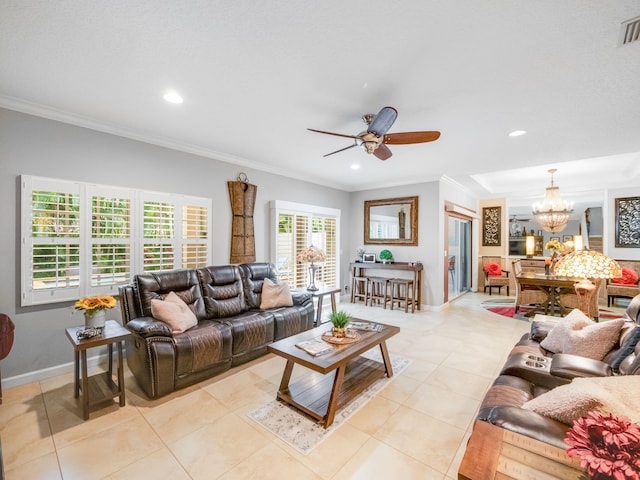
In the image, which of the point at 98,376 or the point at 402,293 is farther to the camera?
the point at 402,293

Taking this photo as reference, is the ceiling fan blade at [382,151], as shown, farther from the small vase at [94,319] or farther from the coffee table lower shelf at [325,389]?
the small vase at [94,319]

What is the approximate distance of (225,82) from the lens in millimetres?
2346

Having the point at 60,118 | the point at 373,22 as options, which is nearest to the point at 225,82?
the point at 373,22

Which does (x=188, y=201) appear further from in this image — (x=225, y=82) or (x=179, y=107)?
(x=225, y=82)

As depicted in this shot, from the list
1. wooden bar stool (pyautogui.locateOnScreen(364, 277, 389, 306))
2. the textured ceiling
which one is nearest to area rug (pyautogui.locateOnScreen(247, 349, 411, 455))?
the textured ceiling

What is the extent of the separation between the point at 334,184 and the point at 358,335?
13.6 feet

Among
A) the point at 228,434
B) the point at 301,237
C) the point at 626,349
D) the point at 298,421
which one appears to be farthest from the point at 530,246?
the point at 228,434

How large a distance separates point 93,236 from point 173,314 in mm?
1310

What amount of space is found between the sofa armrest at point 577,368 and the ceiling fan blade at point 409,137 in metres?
1.95

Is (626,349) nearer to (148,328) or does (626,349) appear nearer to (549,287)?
(148,328)

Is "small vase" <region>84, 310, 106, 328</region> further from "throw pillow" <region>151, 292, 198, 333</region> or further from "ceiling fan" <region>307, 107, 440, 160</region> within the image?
"ceiling fan" <region>307, 107, 440, 160</region>

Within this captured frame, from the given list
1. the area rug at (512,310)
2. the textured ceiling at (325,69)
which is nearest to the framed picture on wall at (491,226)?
the area rug at (512,310)

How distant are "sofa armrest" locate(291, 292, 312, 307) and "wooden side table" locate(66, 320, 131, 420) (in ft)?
6.64

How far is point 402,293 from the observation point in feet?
19.7
